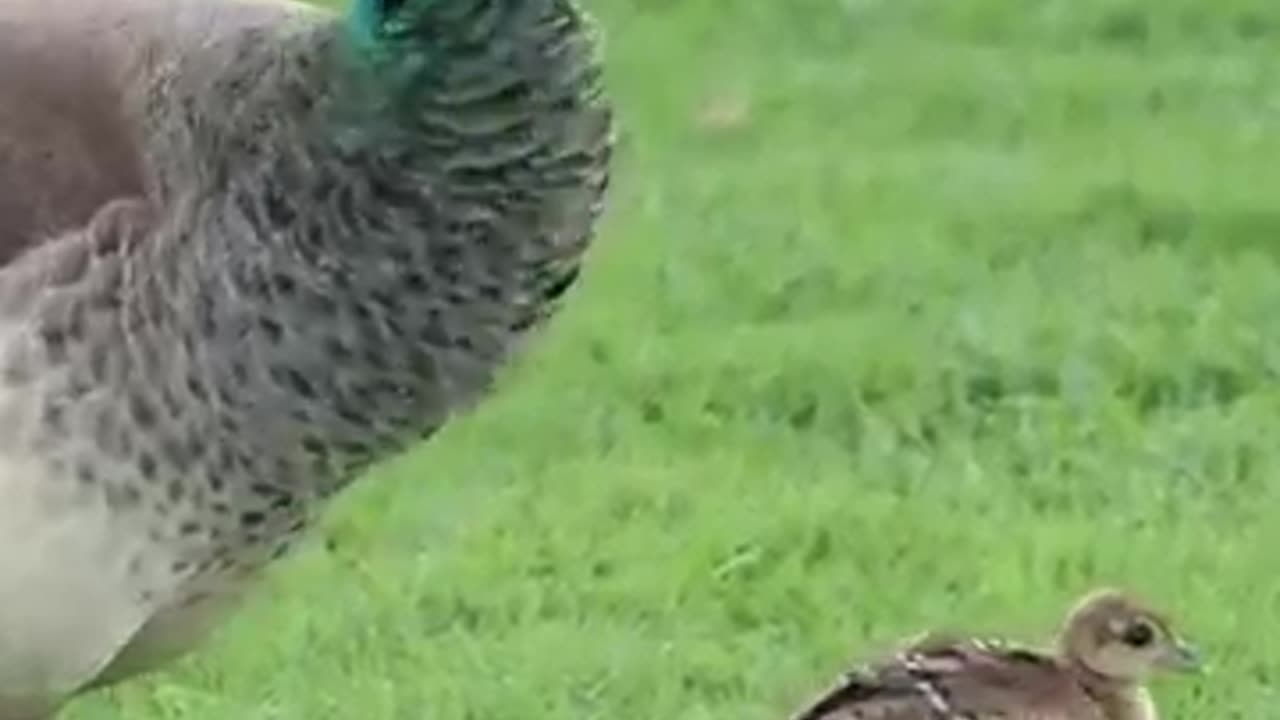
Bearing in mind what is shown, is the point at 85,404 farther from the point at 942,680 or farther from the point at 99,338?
the point at 942,680

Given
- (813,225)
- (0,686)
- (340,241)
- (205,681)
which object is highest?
(340,241)

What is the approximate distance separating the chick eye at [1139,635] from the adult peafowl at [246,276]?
47.7 inches

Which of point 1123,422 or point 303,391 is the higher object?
point 303,391

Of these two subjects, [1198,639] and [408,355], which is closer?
[408,355]

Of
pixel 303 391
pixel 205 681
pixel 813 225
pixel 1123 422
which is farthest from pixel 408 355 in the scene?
pixel 813 225

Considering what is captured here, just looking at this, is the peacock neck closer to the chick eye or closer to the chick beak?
the chick eye

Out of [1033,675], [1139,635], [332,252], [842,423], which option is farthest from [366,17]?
[842,423]

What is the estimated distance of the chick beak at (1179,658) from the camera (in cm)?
639

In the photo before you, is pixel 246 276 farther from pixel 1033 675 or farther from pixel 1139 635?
pixel 1139 635

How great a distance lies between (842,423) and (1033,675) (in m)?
2.14

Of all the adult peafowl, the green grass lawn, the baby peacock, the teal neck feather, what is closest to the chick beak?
the baby peacock

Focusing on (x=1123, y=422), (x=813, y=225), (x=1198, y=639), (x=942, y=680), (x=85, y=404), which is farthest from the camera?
(x=813, y=225)

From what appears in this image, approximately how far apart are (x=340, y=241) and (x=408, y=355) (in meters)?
0.15

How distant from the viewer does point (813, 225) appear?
961 cm
